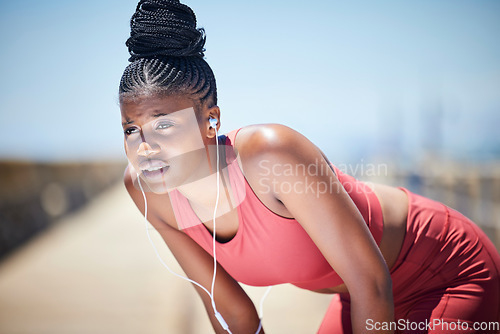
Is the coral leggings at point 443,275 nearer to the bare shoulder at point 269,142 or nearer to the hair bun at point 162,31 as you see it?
the bare shoulder at point 269,142

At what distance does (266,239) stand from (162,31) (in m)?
0.87

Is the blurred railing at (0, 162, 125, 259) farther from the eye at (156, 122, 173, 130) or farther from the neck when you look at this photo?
the eye at (156, 122, 173, 130)

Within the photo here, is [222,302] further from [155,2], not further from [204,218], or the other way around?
[155,2]

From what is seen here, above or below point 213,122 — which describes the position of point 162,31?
above

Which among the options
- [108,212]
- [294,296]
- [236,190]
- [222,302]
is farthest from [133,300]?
[108,212]

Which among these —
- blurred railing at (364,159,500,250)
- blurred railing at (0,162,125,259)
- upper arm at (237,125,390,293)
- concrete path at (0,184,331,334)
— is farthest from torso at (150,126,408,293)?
blurred railing at (0,162,125,259)

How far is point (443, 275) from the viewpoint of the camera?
208 cm

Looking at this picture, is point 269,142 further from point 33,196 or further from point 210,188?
point 33,196

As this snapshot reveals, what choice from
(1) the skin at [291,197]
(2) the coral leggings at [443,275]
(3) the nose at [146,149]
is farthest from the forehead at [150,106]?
(2) the coral leggings at [443,275]

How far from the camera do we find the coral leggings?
1945 mm

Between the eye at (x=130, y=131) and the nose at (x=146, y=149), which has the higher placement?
the eye at (x=130, y=131)

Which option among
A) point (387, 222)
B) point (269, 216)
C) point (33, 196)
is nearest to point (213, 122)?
point (269, 216)

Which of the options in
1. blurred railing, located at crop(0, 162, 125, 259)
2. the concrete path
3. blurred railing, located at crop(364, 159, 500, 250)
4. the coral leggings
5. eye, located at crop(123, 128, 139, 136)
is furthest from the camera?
blurred railing, located at crop(0, 162, 125, 259)

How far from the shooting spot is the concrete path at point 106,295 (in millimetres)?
4953
